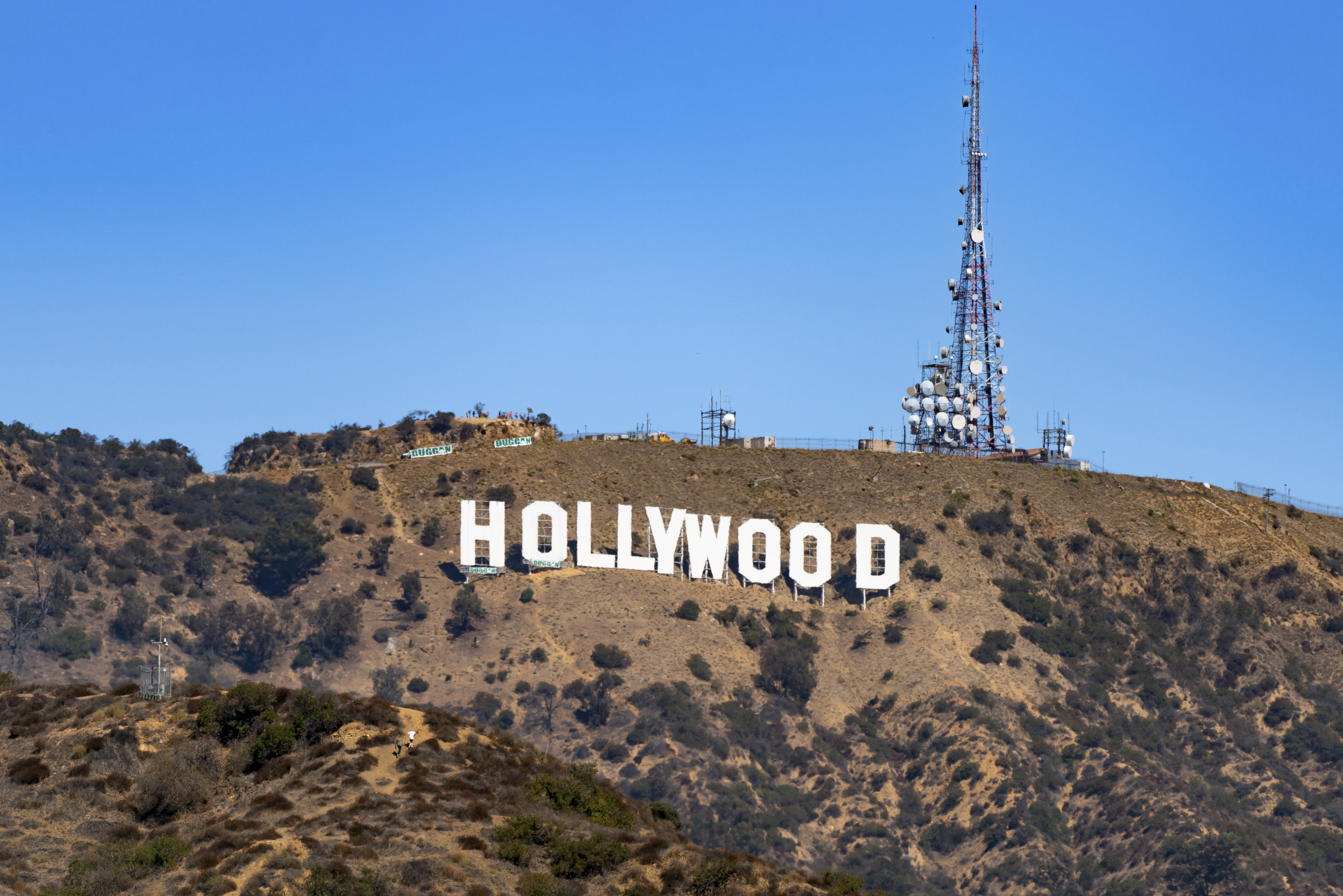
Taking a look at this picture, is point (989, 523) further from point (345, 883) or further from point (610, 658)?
point (345, 883)

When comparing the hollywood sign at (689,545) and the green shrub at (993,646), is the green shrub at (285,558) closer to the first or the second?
the hollywood sign at (689,545)

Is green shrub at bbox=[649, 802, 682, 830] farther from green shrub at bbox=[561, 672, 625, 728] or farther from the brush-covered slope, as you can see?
green shrub at bbox=[561, 672, 625, 728]

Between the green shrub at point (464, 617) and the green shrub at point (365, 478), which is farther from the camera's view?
the green shrub at point (365, 478)

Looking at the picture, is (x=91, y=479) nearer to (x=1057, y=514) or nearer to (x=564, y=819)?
(x=1057, y=514)

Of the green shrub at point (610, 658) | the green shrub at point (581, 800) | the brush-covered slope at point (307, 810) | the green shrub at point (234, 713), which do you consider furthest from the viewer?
the green shrub at point (610, 658)

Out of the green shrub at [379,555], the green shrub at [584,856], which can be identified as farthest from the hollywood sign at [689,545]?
the green shrub at [584,856]

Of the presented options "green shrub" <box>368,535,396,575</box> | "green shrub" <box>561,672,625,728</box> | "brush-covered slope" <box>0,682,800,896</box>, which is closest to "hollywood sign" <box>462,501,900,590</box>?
"green shrub" <box>368,535,396,575</box>
